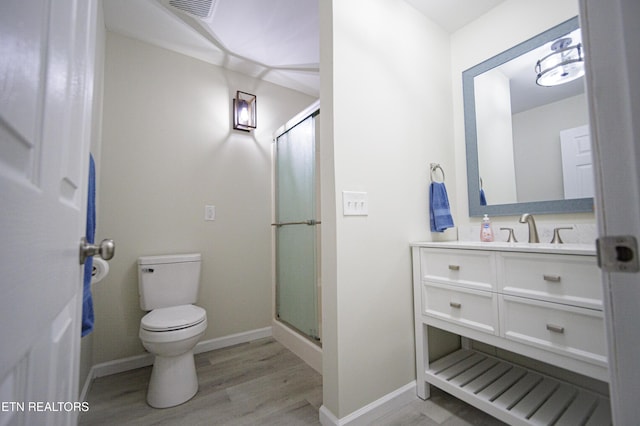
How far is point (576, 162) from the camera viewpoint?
1.46 meters

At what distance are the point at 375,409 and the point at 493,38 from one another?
2478mm

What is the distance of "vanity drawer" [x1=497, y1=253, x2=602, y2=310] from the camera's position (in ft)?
3.27

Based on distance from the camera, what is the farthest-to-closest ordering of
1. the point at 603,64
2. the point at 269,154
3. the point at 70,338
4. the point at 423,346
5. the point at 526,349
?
the point at 269,154
the point at 423,346
the point at 526,349
the point at 70,338
the point at 603,64

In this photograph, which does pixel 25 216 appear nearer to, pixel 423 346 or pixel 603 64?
pixel 603 64

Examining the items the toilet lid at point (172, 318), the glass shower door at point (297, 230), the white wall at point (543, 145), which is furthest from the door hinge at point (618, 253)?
the toilet lid at point (172, 318)

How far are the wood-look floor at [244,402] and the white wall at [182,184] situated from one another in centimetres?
36

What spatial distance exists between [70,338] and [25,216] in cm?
51

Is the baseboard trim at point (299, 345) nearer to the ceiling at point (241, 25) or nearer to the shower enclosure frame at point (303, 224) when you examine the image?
the shower enclosure frame at point (303, 224)

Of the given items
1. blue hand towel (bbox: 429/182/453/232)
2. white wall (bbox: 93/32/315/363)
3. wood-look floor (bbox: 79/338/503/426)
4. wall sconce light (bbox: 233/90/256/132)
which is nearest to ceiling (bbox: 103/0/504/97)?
white wall (bbox: 93/32/315/363)

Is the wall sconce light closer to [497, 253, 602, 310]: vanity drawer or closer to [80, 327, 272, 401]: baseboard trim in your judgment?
[80, 327, 272, 401]: baseboard trim

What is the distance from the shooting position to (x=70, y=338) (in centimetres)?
62

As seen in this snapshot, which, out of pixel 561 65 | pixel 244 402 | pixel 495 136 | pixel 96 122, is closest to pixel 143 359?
pixel 244 402

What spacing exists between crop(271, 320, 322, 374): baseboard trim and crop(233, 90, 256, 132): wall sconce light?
1.88 metres

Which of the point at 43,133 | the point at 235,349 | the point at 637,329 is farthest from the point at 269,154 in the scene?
the point at 637,329
